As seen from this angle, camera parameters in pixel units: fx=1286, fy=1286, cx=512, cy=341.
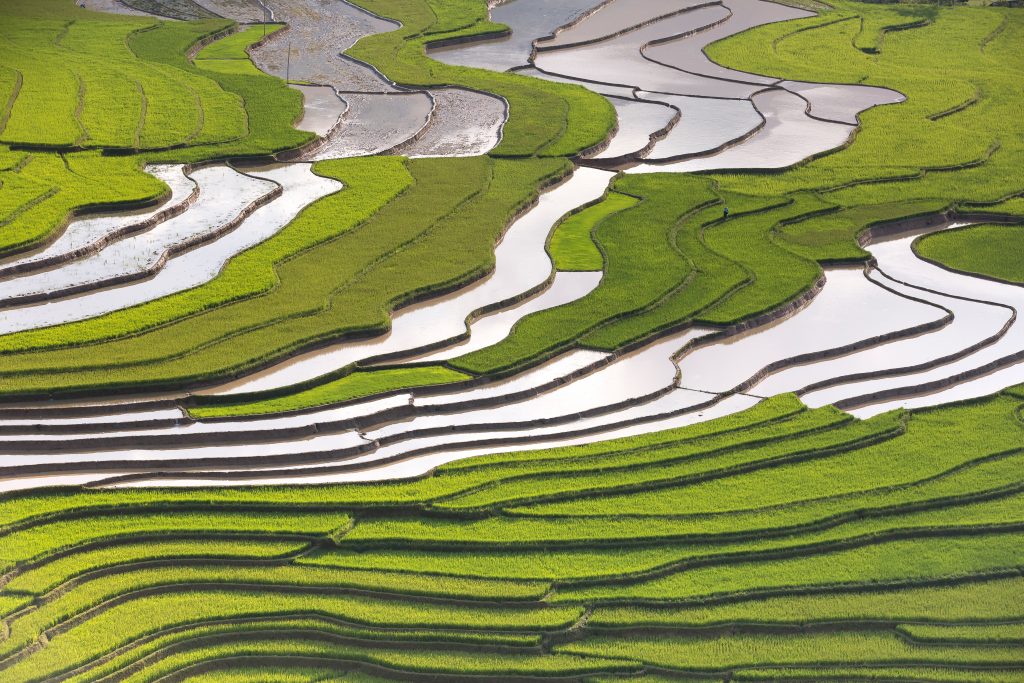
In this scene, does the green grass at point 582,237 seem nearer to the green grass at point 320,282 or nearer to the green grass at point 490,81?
the green grass at point 320,282

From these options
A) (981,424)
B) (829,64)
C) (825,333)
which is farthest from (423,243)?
(829,64)

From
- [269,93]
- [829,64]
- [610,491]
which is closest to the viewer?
[610,491]

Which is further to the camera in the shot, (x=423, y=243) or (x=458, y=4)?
(x=458, y=4)

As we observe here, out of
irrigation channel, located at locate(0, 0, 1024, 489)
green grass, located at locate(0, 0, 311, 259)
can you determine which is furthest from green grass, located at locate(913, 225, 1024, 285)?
green grass, located at locate(0, 0, 311, 259)

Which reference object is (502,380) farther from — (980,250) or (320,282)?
(980,250)

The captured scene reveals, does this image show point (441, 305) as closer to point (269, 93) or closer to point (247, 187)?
point (247, 187)

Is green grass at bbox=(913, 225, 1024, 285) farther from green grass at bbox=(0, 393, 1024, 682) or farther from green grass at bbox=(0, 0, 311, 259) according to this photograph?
green grass at bbox=(0, 0, 311, 259)
